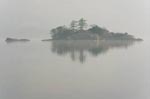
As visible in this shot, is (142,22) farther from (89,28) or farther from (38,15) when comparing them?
(38,15)

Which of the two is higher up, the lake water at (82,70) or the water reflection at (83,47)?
the water reflection at (83,47)

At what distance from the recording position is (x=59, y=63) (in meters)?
1.31

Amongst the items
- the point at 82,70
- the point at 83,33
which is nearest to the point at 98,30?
the point at 83,33

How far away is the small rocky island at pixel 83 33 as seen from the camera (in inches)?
51.9

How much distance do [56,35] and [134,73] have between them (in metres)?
0.43

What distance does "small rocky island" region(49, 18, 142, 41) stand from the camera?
51.9 inches

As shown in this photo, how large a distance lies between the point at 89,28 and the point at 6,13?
Result: 43 centimetres

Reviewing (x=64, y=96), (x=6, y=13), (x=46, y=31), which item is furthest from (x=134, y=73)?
(x=6, y=13)

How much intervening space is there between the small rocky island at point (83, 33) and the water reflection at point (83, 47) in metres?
0.02

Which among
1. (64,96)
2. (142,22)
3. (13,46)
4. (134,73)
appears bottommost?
(64,96)

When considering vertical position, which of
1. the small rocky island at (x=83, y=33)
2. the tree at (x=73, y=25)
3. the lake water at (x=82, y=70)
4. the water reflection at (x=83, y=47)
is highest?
the tree at (x=73, y=25)

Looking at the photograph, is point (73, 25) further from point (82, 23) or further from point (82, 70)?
point (82, 70)

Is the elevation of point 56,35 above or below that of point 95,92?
above

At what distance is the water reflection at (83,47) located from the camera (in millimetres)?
1313
